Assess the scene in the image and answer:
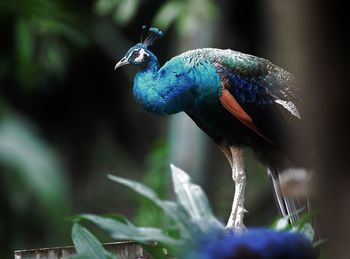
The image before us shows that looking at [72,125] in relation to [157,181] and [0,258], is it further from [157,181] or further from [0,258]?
[157,181]

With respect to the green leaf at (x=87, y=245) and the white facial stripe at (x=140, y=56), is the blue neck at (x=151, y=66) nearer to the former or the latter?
the white facial stripe at (x=140, y=56)

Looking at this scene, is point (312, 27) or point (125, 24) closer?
point (312, 27)

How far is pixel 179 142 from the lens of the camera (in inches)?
329

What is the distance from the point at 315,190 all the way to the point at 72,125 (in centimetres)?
953

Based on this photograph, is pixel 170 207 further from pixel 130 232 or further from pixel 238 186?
pixel 238 186

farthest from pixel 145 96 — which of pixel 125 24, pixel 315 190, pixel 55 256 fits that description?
pixel 125 24

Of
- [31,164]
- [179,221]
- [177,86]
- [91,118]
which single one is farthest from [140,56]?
[91,118]

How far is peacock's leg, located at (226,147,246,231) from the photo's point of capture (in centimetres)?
411

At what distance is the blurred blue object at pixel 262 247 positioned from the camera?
1959 mm

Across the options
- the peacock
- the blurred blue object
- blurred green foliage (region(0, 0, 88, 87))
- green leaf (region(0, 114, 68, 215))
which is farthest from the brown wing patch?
blurred green foliage (region(0, 0, 88, 87))

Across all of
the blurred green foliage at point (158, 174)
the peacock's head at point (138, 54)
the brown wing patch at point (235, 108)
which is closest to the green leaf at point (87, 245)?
the peacock's head at point (138, 54)

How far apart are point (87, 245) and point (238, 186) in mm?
1520

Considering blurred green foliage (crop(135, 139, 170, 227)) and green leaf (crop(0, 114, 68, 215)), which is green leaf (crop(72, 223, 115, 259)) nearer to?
blurred green foliage (crop(135, 139, 170, 227))

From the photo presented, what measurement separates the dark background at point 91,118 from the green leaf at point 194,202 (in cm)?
408
